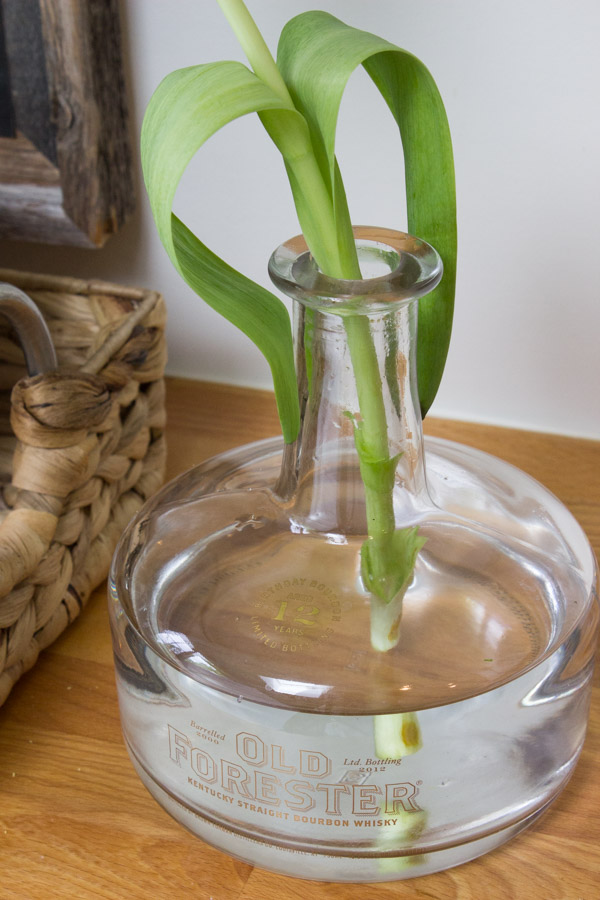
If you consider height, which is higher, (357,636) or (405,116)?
(405,116)

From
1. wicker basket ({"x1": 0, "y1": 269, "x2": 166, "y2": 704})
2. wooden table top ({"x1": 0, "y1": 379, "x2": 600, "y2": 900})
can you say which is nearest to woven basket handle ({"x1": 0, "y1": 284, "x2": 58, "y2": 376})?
wicker basket ({"x1": 0, "y1": 269, "x2": 166, "y2": 704})

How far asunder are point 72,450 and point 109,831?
0.49 ft

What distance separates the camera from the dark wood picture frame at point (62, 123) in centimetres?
51

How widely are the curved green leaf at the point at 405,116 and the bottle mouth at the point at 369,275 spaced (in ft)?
0.06

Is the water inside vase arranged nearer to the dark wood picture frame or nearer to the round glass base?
the round glass base

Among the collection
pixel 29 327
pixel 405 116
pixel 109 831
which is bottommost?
pixel 109 831

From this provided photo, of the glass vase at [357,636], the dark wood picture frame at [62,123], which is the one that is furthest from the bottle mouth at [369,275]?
the dark wood picture frame at [62,123]

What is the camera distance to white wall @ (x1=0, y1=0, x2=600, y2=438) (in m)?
0.48

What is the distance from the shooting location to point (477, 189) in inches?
20.6

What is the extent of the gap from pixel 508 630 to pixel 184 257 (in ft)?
0.54

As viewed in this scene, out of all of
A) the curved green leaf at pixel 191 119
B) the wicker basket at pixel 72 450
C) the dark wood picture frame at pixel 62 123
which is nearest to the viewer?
the curved green leaf at pixel 191 119

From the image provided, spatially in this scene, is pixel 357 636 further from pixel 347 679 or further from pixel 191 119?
pixel 191 119

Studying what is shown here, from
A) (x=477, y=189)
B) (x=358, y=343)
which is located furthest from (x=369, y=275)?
(x=477, y=189)

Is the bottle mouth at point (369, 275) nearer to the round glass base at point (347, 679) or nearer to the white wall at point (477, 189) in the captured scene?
the round glass base at point (347, 679)
